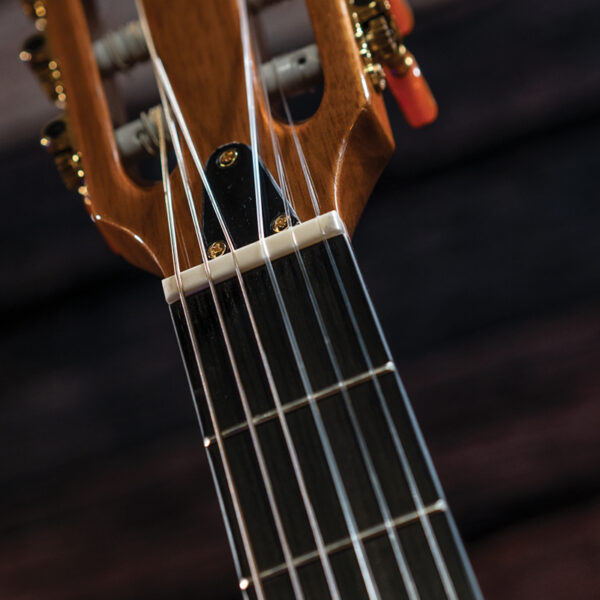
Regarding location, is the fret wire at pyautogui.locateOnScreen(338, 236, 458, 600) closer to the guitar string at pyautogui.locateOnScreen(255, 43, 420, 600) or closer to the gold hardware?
the guitar string at pyautogui.locateOnScreen(255, 43, 420, 600)

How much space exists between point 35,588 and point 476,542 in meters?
0.36

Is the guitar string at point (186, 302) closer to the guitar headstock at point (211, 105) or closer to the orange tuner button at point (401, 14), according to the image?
the guitar headstock at point (211, 105)

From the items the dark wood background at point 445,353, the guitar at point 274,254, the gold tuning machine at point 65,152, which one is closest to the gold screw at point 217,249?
the guitar at point 274,254

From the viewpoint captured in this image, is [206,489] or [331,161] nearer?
[331,161]

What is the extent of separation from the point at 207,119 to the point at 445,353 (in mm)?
273

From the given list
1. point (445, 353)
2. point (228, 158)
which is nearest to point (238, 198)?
point (228, 158)

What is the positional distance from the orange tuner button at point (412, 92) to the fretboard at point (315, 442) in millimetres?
132

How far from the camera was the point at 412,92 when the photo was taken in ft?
1.39

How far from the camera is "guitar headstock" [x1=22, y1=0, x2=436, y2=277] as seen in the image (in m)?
0.37

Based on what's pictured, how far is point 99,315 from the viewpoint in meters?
0.63

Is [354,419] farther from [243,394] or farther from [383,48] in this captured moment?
[383,48]

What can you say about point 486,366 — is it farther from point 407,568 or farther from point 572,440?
point 407,568

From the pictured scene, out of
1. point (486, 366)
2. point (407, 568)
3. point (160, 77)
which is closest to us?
point (407, 568)

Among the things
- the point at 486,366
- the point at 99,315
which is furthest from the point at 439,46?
the point at 99,315
